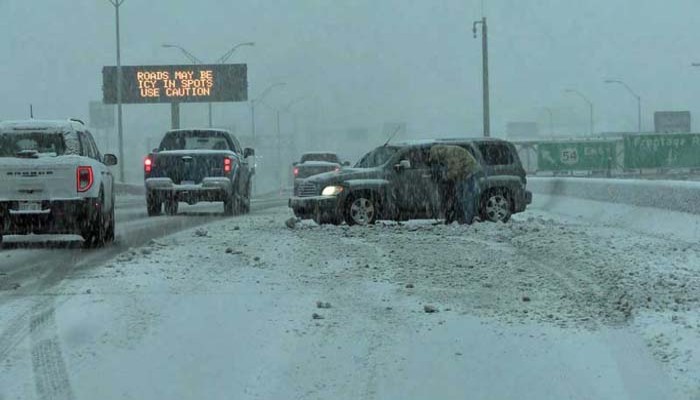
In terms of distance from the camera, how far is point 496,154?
66.2 ft

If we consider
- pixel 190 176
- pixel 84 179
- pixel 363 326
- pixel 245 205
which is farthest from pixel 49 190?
pixel 245 205

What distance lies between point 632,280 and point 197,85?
57553mm

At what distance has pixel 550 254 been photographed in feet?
44.6

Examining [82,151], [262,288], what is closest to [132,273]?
[262,288]

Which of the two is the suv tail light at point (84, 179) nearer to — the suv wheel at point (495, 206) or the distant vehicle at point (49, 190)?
the distant vehicle at point (49, 190)

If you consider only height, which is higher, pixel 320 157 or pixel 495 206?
pixel 320 157

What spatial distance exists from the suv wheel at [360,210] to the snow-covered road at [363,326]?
16.5 ft

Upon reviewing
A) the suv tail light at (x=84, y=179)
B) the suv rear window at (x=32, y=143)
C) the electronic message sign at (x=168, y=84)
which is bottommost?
the suv tail light at (x=84, y=179)

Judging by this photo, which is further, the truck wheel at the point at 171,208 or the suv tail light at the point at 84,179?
the truck wheel at the point at 171,208

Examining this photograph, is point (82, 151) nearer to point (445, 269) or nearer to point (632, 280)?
point (445, 269)

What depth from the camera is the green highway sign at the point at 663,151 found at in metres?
68.9

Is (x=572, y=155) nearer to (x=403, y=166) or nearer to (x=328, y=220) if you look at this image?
(x=403, y=166)

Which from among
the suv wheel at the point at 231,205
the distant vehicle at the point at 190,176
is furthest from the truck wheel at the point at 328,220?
the suv wheel at the point at 231,205

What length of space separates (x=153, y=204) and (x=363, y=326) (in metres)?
15.8
